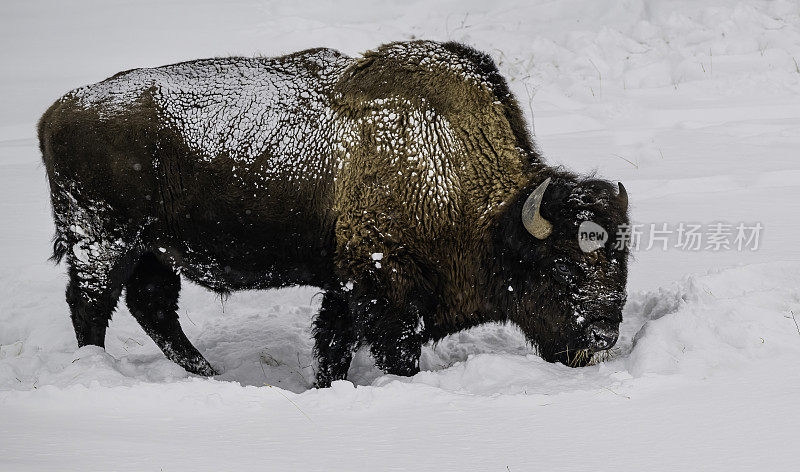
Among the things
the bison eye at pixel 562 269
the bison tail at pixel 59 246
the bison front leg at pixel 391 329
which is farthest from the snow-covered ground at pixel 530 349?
the bison tail at pixel 59 246

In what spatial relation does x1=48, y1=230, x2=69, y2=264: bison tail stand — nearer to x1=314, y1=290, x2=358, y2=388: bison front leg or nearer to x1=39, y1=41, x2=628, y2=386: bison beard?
x1=39, y1=41, x2=628, y2=386: bison beard

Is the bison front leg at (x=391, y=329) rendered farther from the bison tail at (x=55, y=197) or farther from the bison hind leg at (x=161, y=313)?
the bison tail at (x=55, y=197)

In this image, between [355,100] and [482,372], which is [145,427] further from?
[355,100]

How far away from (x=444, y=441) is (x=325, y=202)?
6.19 feet

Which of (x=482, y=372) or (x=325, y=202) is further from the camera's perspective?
(x=325, y=202)

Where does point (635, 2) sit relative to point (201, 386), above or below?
above

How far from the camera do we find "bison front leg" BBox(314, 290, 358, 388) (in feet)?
14.8

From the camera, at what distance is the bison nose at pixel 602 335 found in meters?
3.90

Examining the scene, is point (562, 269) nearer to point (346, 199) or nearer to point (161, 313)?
point (346, 199)

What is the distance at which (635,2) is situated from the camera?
12859 millimetres

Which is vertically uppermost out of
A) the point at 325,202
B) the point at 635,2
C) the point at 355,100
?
the point at 635,2

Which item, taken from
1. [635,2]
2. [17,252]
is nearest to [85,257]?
[17,252]

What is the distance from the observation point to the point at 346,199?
415cm

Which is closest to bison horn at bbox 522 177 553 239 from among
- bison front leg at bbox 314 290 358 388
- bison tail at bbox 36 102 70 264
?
bison front leg at bbox 314 290 358 388
